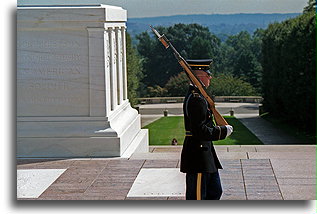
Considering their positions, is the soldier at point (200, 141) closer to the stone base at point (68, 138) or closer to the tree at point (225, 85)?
the tree at point (225, 85)

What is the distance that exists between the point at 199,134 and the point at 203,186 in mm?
495

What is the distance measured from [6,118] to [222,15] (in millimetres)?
2548

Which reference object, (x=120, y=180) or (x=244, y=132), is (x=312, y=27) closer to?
(x=244, y=132)

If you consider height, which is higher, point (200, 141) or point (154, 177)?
point (200, 141)

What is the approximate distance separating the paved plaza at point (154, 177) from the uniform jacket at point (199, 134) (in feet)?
3.23

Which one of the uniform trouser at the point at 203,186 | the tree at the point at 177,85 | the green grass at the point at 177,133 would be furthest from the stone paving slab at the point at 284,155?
the green grass at the point at 177,133

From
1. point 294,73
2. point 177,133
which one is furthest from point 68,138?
point 294,73

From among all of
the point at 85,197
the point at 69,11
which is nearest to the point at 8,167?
the point at 85,197

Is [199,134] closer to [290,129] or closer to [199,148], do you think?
[199,148]

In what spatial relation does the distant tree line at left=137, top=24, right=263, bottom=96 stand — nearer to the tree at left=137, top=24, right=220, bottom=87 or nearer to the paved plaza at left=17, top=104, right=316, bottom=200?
the tree at left=137, top=24, right=220, bottom=87

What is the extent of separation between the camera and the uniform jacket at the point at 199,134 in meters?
5.41

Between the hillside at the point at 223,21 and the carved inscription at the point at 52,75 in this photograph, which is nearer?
the hillside at the point at 223,21

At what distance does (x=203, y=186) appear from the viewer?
5629 millimetres

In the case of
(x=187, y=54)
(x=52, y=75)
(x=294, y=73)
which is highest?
(x=294, y=73)
